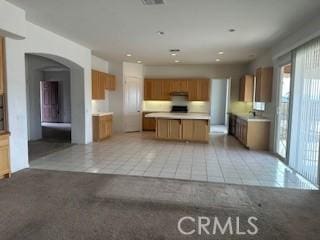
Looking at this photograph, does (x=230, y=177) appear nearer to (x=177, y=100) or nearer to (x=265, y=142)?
(x=265, y=142)

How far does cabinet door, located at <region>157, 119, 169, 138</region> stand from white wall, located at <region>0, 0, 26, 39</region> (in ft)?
15.4

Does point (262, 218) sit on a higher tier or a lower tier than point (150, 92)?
lower

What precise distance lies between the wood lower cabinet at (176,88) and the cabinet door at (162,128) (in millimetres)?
2516

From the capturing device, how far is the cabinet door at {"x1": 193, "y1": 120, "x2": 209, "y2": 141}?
289 inches

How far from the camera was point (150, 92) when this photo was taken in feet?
33.2

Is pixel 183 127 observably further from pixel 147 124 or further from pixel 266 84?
pixel 147 124

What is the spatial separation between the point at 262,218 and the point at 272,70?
466 cm

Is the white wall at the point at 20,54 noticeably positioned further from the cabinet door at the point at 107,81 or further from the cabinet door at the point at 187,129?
the cabinet door at the point at 187,129

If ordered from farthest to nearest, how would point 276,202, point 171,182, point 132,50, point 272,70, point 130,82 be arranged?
point 130,82
point 132,50
point 272,70
point 171,182
point 276,202

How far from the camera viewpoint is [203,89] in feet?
31.6

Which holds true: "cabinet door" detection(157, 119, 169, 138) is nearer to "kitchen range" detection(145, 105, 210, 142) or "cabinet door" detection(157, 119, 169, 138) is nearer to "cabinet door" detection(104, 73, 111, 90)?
"kitchen range" detection(145, 105, 210, 142)

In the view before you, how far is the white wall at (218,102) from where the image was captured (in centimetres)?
1249

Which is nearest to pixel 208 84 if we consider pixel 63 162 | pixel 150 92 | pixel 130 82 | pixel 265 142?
pixel 150 92

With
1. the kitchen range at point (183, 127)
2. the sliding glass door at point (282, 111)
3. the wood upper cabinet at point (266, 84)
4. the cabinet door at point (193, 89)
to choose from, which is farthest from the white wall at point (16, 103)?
Result: the cabinet door at point (193, 89)
